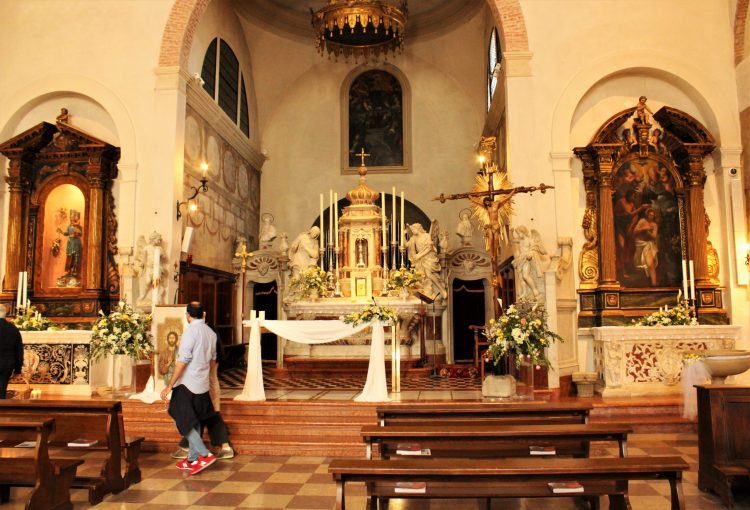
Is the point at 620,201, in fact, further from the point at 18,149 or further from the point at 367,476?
the point at 18,149

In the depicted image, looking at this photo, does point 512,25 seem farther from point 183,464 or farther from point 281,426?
point 183,464

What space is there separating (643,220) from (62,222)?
10.5 metres

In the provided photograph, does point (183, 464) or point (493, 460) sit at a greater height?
point (493, 460)

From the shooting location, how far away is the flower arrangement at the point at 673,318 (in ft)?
31.9

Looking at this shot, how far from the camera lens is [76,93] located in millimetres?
11914

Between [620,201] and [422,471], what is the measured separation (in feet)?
27.2

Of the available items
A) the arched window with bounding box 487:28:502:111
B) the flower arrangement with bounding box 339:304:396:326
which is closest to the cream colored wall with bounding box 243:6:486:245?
the arched window with bounding box 487:28:502:111

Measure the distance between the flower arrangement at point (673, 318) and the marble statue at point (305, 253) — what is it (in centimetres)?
729

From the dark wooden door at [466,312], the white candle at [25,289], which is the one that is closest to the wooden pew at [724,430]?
the dark wooden door at [466,312]

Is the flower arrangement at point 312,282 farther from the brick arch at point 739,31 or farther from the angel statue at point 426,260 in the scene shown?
the brick arch at point 739,31

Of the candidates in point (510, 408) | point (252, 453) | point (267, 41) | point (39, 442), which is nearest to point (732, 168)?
point (510, 408)

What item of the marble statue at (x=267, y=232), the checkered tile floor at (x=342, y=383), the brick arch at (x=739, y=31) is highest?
the brick arch at (x=739, y=31)

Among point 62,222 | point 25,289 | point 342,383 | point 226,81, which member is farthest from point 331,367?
point 226,81

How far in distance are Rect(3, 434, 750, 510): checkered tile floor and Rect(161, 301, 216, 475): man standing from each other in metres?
0.19
